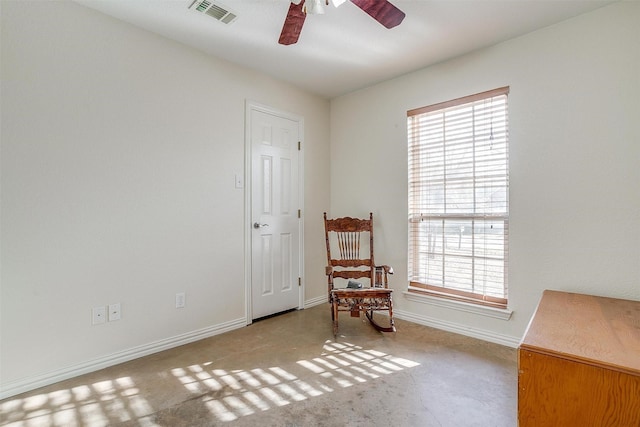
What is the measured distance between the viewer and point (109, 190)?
2.18m

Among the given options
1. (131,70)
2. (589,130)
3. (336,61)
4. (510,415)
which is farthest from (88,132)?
(589,130)

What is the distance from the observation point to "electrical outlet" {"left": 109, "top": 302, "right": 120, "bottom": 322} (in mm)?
2178

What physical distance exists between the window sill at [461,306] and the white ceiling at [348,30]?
223cm

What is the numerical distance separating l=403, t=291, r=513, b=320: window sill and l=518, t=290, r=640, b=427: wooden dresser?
104 centimetres

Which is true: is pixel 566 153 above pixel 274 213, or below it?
above

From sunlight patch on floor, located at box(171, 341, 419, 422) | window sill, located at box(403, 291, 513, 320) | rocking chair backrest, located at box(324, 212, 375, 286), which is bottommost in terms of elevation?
sunlight patch on floor, located at box(171, 341, 419, 422)

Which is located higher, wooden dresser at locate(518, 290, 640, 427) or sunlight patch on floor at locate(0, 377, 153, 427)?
wooden dresser at locate(518, 290, 640, 427)

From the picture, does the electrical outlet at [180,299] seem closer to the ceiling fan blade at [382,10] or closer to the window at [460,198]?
the window at [460,198]

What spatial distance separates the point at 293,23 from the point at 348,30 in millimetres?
665

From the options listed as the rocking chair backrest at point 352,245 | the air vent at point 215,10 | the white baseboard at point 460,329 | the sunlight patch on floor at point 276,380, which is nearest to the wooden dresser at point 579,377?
the sunlight patch on floor at point 276,380

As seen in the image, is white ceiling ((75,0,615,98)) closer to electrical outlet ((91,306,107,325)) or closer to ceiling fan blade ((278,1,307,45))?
ceiling fan blade ((278,1,307,45))

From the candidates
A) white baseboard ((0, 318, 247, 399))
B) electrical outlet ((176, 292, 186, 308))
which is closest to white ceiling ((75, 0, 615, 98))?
electrical outlet ((176, 292, 186, 308))

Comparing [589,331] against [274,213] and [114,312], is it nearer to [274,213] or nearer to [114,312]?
[274,213]

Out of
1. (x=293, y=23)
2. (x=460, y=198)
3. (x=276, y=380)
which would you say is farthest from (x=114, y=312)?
(x=460, y=198)
